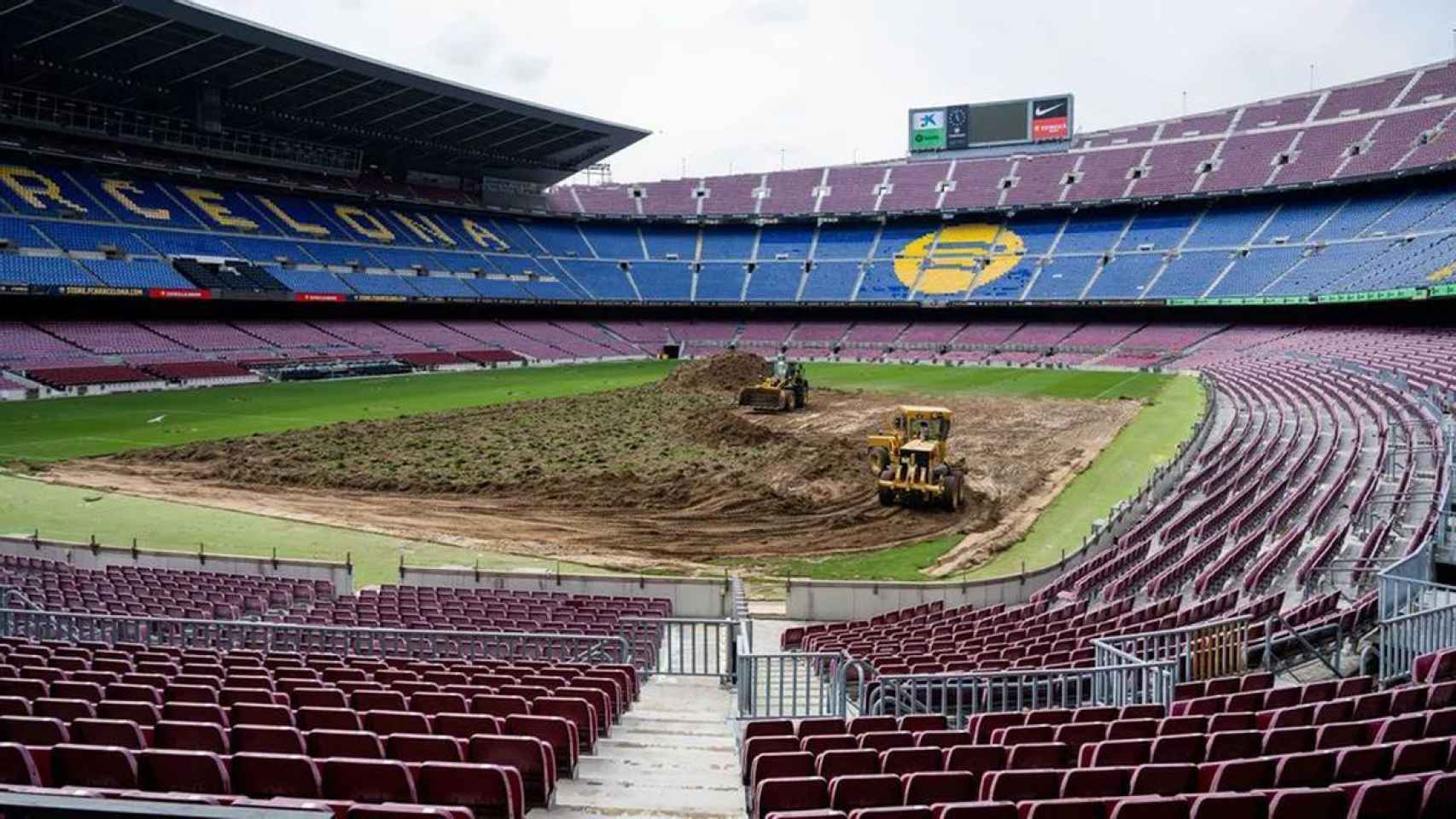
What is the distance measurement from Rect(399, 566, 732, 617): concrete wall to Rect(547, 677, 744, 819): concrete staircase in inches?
236

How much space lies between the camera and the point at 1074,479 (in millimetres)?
31672

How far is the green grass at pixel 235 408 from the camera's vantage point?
1431 inches

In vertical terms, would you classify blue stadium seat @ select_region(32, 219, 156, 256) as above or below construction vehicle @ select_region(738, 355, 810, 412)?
above

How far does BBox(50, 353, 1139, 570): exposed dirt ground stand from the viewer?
24781mm

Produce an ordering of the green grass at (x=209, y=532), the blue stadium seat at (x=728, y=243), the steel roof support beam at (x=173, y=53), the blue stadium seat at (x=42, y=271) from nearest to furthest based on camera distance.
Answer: the green grass at (x=209, y=532), the blue stadium seat at (x=42, y=271), the steel roof support beam at (x=173, y=53), the blue stadium seat at (x=728, y=243)

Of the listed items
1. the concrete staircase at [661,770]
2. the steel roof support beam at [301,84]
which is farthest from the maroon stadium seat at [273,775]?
the steel roof support beam at [301,84]

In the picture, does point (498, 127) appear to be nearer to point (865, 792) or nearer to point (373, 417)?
point (373, 417)

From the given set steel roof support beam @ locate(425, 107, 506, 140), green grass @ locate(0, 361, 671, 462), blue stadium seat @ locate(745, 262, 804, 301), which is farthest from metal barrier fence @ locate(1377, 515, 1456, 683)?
blue stadium seat @ locate(745, 262, 804, 301)

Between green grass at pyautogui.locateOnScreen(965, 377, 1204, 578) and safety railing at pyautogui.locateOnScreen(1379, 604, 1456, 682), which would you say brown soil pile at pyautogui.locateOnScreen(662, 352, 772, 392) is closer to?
green grass at pyautogui.locateOnScreen(965, 377, 1204, 578)

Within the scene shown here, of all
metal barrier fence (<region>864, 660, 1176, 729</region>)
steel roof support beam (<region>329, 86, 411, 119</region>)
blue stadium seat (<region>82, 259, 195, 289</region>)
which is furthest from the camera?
steel roof support beam (<region>329, 86, 411, 119</region>)

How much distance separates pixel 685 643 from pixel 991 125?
9562cm

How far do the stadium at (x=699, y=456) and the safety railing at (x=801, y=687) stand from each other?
0.48ft

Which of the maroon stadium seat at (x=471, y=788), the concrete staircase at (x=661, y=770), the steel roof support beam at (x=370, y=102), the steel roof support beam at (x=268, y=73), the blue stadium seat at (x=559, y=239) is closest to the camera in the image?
the maroon stadium seat at (x=471, y=788)

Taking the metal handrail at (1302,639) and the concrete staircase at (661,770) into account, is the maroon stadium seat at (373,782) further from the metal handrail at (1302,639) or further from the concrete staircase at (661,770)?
the metal handrail at (1302,639)
